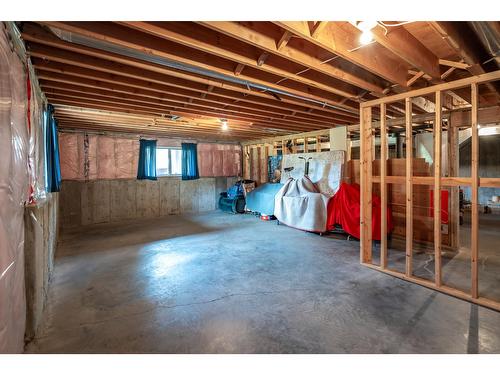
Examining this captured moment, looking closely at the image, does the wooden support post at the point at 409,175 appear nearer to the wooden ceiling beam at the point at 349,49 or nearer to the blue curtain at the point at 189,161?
the wooden ceiling beam at the point at 349,49

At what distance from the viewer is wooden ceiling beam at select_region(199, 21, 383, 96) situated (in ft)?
5.79

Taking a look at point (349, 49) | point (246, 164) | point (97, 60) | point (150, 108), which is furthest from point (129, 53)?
point (246, 164)

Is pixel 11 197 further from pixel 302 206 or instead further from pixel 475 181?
pixel 302 206

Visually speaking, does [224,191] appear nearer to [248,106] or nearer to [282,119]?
[282,119]

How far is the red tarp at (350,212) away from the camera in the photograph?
4.14 m

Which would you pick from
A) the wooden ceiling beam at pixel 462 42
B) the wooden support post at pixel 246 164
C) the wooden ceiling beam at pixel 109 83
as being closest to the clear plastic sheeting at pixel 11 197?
the wooden ceiling beam at pixel 109 83

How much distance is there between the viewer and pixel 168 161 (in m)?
7.49

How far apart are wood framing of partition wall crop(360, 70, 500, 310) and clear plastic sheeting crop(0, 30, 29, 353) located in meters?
3.43

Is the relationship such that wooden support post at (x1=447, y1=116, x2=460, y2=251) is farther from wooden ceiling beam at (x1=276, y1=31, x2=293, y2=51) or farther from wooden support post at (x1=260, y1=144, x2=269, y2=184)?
wooden support post at (x1=260, y1=144, x2=269, y2=184)

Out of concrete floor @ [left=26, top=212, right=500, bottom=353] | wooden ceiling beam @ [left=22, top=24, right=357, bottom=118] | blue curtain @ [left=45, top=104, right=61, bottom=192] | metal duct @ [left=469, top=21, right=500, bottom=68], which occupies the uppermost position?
wooden ceiling beam @ [left=22, top=24, right=357, bottom=118]

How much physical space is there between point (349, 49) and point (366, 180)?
179 centimetres

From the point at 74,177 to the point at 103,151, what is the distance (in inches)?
36.1

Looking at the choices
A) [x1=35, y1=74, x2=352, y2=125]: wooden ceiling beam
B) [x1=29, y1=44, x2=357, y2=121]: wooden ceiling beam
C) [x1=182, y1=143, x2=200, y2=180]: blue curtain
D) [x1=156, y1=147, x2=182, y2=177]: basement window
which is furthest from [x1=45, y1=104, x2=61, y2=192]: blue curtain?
[x1=182, y1=143, x2=200, y2=180]: blue curtain

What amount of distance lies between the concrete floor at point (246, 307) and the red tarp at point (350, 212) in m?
0.60
